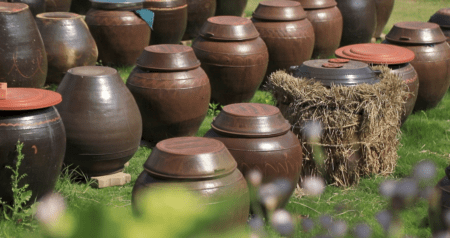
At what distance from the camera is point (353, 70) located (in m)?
5.44

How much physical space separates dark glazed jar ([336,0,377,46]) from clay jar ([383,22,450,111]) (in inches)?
98.6

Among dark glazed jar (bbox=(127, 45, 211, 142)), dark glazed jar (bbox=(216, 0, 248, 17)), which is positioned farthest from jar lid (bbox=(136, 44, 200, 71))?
dark glazed jar (bbox=(216, 0, 248, 17))

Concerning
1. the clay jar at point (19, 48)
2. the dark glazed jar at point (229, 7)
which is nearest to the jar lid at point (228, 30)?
the clay jar at point (19, 48)

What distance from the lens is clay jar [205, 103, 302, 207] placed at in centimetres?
429

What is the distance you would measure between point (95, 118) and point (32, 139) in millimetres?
783

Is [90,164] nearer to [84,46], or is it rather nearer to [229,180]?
[229,180]

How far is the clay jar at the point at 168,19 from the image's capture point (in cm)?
888

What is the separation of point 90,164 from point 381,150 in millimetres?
2592

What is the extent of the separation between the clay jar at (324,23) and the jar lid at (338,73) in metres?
3.50

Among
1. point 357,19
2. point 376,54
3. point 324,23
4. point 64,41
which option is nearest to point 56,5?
point 64,41

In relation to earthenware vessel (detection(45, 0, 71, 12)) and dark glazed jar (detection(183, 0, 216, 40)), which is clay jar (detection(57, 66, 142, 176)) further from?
dark glazed jar (detection(183, 0, 216, 40))

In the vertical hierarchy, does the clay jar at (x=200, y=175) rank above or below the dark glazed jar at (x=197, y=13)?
above

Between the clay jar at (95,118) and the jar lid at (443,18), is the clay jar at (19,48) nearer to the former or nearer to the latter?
the clay jar at (95,118)

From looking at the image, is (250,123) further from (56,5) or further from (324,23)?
(56,5)
